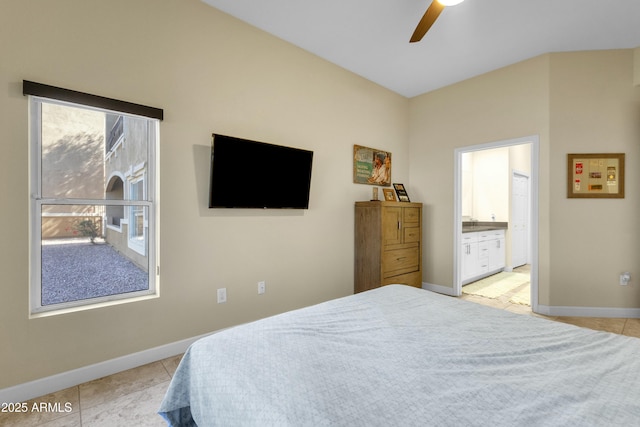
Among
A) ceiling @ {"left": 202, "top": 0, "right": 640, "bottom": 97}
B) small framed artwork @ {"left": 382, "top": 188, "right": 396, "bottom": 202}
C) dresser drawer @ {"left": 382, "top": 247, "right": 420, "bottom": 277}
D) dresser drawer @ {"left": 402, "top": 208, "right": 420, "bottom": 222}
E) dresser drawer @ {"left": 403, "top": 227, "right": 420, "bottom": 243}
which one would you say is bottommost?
dresser drawer @ {"left": 382, "top": 247, "right": 420, "bottom": 277}

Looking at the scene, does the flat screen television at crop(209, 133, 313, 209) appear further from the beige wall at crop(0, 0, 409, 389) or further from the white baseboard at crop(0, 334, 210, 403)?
the white baseboard at crop(0, 334, 210, 403)

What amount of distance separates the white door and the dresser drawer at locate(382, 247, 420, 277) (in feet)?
9.67

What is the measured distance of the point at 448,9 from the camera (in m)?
2.65

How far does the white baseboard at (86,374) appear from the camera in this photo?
1825 mm

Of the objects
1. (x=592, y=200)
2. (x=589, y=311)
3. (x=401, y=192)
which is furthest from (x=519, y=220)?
(x=401, y=192)

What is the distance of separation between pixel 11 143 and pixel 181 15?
1526 millimetres

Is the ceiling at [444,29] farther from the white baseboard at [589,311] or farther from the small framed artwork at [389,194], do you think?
the white baseboard at [589,311]

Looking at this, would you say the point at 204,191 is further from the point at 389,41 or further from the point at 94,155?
the point at 389,41

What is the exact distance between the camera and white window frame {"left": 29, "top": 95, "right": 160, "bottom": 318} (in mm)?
1904

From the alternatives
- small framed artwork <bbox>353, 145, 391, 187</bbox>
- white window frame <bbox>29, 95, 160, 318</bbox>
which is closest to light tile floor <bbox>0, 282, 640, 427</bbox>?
white window frame <bbox>29, 95, 160, 318</bbox>

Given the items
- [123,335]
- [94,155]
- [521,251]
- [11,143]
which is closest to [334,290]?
[123,335]

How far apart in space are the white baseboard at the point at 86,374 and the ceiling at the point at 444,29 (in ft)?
9.50

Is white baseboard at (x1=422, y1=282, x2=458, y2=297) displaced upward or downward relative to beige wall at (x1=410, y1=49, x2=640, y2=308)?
downward

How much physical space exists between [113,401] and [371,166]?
345 centimetres
